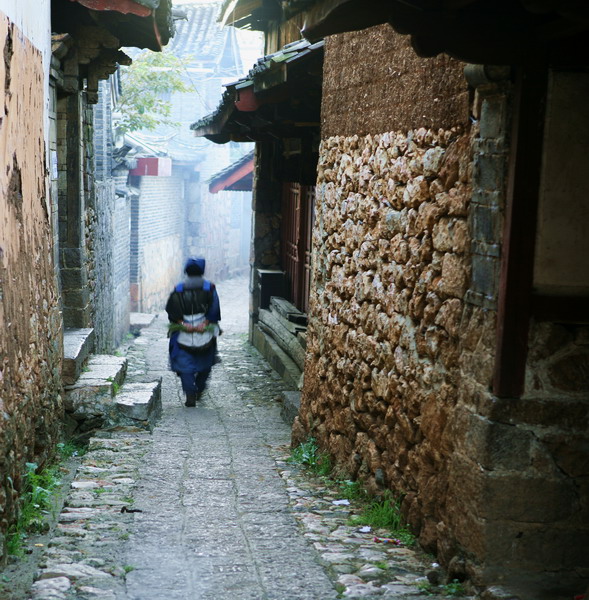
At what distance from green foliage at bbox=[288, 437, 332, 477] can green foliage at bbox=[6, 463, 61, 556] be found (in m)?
1.80

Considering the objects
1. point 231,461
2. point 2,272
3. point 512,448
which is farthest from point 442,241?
point 231,461

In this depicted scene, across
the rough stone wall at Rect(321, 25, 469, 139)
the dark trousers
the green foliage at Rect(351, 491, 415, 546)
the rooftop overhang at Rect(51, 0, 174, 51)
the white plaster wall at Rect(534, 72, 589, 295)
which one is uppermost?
the rooftop overhang at Rect(51, 0, 174, 51)

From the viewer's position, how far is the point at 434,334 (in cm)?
421

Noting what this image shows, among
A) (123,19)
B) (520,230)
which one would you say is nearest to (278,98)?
(123,19)

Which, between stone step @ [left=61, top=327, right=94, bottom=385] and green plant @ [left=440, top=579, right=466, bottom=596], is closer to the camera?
green plant @ [left=440, top=579, right=466, bottom=596]

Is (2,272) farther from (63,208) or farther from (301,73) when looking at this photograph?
(63,208)

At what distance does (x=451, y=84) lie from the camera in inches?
163

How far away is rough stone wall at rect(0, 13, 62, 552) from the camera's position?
443 cm

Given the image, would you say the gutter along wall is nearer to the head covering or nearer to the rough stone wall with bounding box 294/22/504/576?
the rough stone wall with bounding box 294/22/504/576

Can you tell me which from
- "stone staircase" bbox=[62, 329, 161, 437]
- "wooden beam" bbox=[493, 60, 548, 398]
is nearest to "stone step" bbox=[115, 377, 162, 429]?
"stone staircase" bbox=[62, 329, 161, 437]

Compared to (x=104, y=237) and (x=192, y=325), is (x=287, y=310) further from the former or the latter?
(x=192, y=325)

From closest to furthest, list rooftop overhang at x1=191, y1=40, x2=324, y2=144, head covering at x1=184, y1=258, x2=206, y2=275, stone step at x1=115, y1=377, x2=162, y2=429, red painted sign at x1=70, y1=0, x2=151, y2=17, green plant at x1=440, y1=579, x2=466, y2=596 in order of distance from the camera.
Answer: green plant at x1=440, y1=579, x2=466, y2=596, red painted sign at x1=70, y1=0, x2=151, y2=17, rooftop overhang at x1=191, y1=40, x2=324, y2=144, stone step at x1=115, y1=377, x2=162, y2=429, head covering at x1=184, y1=258, x2=206, y2=275

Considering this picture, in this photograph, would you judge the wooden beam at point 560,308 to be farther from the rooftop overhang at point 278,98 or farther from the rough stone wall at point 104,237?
the rough stone wall at point 104,237

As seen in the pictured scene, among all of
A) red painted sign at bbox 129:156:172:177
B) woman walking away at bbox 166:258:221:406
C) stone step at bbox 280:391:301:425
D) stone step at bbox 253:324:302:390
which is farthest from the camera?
red painted sign at bbox 129:156:172:177
